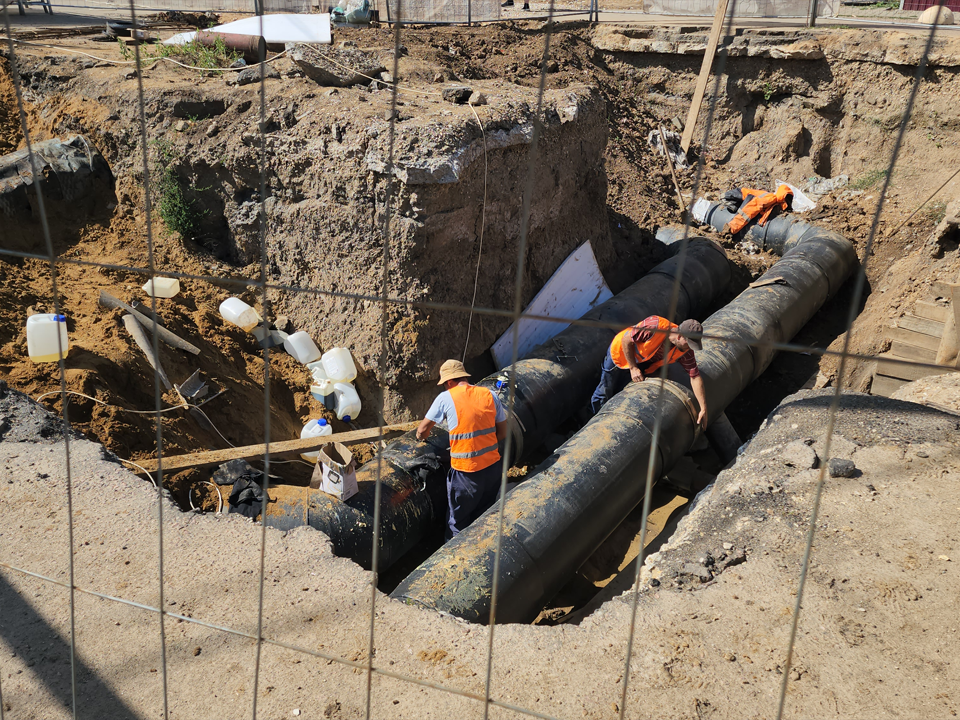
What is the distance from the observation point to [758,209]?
31.2 feet

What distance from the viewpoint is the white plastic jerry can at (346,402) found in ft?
19.4

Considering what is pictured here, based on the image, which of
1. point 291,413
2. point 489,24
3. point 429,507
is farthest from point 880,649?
point 489,24

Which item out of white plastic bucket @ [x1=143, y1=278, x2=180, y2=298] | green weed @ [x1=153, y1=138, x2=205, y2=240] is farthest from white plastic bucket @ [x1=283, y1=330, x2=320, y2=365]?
green weed @ [x1=153, y1=138, x2=205, y2=240]

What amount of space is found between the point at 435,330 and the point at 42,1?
Result: 953 cm

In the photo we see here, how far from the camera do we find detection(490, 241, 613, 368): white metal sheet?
22.2 ft

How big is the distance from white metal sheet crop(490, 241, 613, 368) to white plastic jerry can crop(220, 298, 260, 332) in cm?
219

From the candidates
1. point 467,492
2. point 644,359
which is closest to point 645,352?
point 644,359

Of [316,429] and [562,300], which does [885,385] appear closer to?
[562,300]

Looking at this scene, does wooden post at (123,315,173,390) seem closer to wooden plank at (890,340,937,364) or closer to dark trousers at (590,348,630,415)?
dark trousers at (590,348,630,415)

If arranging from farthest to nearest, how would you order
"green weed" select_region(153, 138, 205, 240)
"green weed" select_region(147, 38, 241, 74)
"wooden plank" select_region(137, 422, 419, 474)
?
"green weed" select_region(147, 38, 241, 74)
"green weed" select_region(153, 138, 205, 240)
"wooden plank" select_region(137, 422, 419, 474)

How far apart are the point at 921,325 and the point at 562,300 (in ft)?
10.5

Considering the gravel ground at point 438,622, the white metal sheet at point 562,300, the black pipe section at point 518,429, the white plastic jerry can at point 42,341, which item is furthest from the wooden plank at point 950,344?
the white plastic jerry can at point 42,341

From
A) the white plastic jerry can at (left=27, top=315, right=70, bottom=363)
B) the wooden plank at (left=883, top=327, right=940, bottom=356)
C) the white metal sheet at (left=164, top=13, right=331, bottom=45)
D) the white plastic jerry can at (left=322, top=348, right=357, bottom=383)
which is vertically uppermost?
the white metal sheet at (left=164, top=13, right=331, bottom=45)

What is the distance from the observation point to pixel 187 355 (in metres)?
5.60
